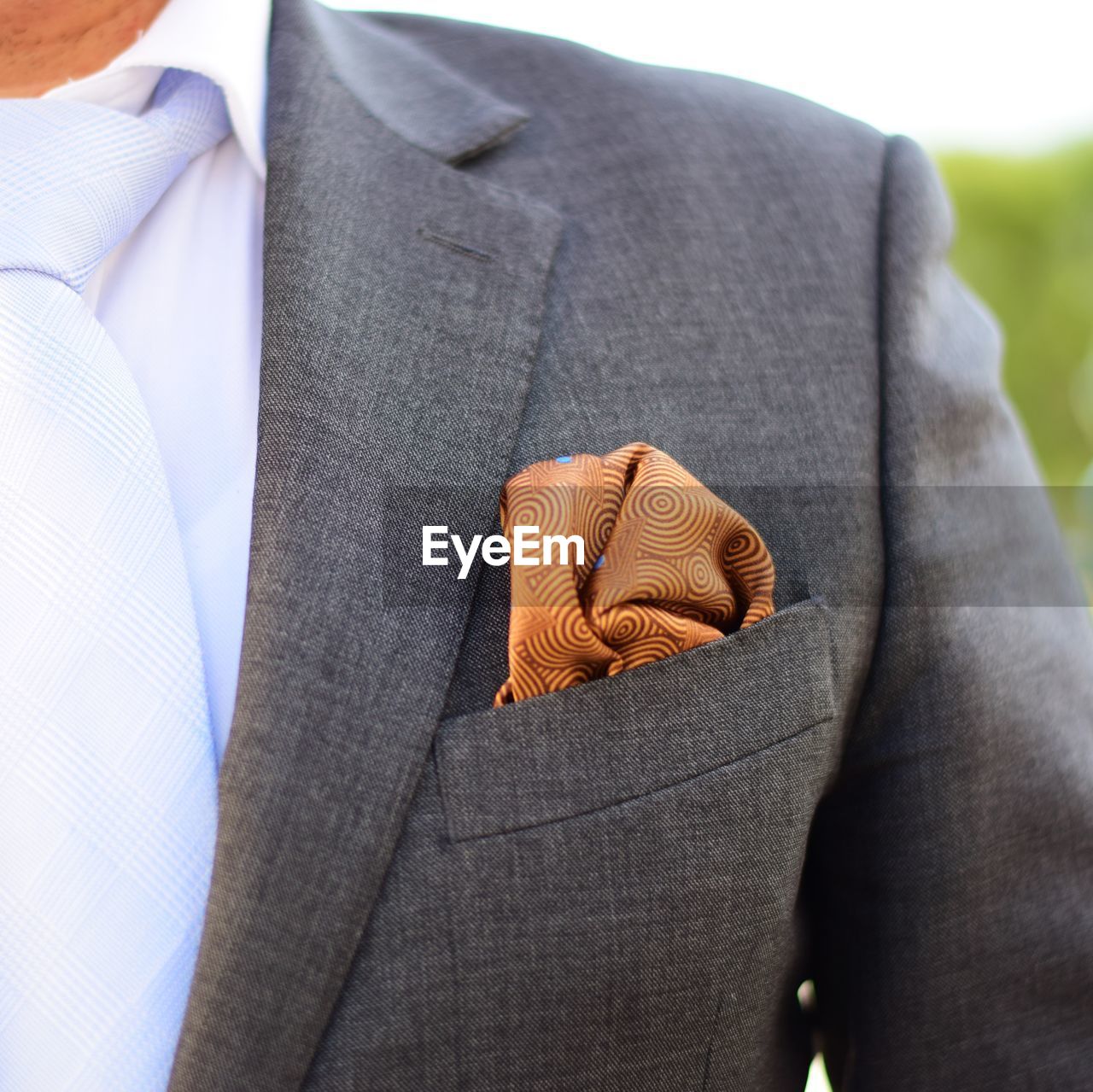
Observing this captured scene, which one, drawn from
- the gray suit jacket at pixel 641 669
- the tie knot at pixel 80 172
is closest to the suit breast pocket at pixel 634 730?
the gray suit jacket at pixel 641 669

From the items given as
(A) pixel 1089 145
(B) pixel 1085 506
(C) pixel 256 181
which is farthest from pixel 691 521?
(A) pixel 1089 145

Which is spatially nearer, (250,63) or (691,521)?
(691,521)

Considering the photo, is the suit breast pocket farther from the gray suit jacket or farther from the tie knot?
the tie knot

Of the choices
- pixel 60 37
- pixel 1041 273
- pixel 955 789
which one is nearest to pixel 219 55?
pixel 60 37

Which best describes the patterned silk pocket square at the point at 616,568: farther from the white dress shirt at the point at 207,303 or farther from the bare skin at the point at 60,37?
the bare skin at the point at 60,37

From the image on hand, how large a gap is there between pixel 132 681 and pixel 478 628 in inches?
9.7

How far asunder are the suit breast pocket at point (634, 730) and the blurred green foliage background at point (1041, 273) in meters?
8.79

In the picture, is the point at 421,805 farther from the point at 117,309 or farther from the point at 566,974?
the point at 117,309

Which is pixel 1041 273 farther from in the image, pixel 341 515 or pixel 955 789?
pixel 341 515

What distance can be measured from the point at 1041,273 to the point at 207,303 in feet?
30.7

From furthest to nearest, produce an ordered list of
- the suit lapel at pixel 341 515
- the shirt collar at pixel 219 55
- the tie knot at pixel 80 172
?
the shirt collar at pixel 219 55 < the tie knot at pixel 80 172 < the suit lapel at pixel 341 515

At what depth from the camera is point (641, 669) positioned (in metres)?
0.79

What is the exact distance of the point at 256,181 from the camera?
0.99 m

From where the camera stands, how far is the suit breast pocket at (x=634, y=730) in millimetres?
758
